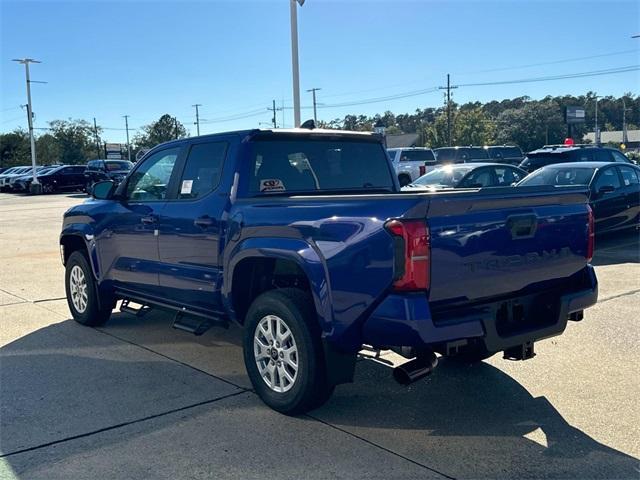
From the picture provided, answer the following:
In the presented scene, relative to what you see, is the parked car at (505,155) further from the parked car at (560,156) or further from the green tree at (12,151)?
the green tree at (12,151)

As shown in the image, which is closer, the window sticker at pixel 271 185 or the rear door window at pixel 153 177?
the window sticker at pixel 271 185

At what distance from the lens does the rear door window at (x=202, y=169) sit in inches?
194

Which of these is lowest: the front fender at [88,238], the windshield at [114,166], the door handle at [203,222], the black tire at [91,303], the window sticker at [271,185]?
the black tire at [91,303]

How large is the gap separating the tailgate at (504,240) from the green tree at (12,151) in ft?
283

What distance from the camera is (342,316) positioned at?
3658mm

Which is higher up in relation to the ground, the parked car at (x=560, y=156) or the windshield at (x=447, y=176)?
the parked car at (x=560, y=156)

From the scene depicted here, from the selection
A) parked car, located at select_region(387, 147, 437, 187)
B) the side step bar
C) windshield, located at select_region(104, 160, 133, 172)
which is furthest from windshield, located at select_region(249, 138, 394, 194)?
windshield, located at select_region(104, 160, 133, 172)

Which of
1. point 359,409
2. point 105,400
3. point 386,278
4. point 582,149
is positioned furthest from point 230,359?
point 582,149

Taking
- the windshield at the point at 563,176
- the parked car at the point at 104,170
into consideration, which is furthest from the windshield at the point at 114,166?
the windshield at the point at 563,176

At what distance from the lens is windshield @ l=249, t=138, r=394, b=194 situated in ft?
15.8

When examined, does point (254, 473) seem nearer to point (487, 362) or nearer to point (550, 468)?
point (550, 468)

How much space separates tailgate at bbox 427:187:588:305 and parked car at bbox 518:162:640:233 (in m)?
7.02

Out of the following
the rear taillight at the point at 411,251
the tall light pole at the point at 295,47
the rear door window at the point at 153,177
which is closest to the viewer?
the rear taillight at the point at 411,251

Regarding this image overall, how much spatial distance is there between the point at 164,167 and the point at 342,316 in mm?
2701
